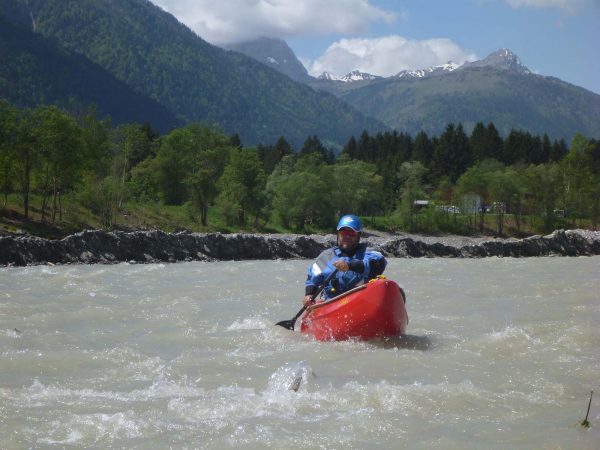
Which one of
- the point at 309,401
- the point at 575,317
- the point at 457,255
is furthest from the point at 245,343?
the point at 457,255

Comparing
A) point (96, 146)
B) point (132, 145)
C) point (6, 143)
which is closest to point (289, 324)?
point (6, 143)

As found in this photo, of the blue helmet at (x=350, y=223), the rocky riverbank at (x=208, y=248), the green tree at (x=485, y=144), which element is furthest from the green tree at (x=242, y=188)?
the blue helmet at (x=350, y=223)

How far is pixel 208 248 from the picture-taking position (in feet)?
114

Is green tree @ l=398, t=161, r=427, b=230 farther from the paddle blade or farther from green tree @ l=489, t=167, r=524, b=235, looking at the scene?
the paddle blade

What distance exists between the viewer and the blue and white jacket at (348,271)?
32.0ft

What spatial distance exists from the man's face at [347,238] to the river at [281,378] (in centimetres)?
156

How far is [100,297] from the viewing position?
49.8ft

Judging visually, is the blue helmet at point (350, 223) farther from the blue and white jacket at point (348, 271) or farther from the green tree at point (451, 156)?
the green tree at point (451, 156)

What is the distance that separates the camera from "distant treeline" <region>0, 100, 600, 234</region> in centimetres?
4225

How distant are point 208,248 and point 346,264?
2569 centimetres

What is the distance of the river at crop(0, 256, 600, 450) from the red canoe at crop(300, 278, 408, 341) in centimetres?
24

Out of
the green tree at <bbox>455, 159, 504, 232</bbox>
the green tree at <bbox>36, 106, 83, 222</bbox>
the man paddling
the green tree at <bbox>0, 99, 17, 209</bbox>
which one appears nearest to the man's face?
the man paddling

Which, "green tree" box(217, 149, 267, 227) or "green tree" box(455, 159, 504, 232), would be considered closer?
"green tree" box(217, 149, 267, 227)

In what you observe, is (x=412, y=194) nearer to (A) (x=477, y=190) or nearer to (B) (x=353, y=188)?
(B) (x=353, y=188)
